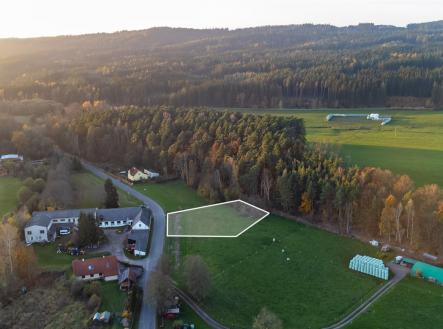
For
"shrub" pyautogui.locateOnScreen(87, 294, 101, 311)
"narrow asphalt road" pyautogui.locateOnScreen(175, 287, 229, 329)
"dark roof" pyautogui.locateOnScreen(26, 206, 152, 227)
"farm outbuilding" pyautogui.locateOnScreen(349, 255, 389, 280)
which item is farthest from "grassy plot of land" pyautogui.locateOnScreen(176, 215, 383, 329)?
"shrub" pyautogui.locateOnScreen(87, 294, 101, 311)

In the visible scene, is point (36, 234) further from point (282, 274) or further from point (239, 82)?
→ point (239, 82)

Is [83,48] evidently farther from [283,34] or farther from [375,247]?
[375,247]

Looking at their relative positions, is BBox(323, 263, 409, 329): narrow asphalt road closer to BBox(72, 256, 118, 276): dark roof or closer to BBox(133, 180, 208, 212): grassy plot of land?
BBox(72, 256, 118, 276): dark roof

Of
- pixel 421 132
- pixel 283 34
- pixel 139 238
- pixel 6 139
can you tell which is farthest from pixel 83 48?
pixel 139 238

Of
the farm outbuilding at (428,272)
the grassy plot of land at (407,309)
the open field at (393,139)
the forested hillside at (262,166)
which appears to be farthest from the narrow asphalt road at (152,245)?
the open field at (393,139)

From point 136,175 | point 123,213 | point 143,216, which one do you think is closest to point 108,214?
point 123,213
